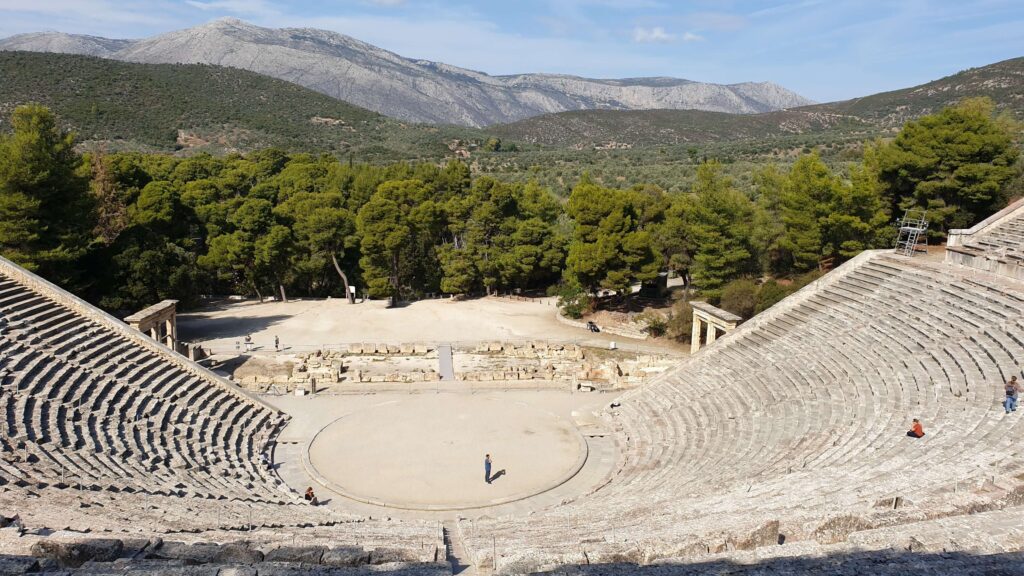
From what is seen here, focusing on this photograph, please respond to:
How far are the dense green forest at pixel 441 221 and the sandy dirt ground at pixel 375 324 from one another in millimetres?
1610

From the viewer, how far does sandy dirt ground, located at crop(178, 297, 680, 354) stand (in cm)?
2948

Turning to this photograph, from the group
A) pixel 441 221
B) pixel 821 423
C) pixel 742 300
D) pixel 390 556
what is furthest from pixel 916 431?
pixel 441 221

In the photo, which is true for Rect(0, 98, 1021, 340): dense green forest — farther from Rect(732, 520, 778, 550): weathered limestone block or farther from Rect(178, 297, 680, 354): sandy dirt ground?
Rect(732, 520, 778, 550): weathered limestone block

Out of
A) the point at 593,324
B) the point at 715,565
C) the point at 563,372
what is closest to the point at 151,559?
the point at 715,565

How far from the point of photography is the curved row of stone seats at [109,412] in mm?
13180

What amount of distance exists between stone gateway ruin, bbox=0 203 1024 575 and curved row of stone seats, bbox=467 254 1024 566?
2.8 inches

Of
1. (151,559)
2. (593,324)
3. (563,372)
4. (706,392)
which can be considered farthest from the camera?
(593,324)

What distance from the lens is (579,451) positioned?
708 inches

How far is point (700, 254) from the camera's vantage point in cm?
3070

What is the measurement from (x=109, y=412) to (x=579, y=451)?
39.8ft

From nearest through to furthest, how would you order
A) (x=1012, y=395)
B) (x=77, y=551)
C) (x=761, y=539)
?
(x=77, y=551) < (x=761, y=539) < (x=1012, y=395)

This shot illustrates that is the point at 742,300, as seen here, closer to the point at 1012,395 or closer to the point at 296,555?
the point at 1012,395

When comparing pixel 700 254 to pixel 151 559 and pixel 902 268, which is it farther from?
pixel 151 559

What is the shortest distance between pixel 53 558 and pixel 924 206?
3294cm
